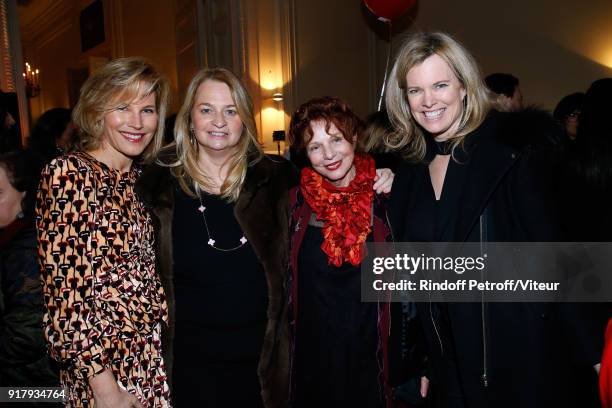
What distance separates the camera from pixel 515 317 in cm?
167

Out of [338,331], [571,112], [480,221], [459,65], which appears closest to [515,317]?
[480,221]

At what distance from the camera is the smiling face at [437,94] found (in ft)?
6.00

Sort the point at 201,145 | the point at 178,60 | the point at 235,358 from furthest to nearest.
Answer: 1. the point at 178,60
2. the point at 201,145
3. the point at 235,358

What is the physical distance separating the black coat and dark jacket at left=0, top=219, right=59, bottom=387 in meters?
1.56

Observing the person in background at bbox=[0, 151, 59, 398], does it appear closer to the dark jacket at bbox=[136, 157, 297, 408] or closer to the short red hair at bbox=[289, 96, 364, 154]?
the dark jacket at bbox=[136, 157, 297, 408]

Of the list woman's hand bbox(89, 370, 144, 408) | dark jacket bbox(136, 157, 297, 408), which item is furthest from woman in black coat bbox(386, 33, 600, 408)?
woman's hand bbox(89, 370, 144, 408)

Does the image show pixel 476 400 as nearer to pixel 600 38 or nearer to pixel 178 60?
pixel 600 38

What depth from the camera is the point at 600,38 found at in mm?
5145

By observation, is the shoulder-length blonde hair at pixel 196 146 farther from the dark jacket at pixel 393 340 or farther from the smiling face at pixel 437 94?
the smiling face at pixel 437 94

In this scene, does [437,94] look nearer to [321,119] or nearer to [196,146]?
[321,119]

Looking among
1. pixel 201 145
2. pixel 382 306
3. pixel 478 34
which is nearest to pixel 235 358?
pixel 382 306

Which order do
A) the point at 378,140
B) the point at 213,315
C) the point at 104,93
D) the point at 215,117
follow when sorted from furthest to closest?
the point at 378,140
the point at 215,117
the point at 213,315
the point at 104,93

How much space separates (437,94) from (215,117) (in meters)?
0.94

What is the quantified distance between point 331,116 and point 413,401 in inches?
51.8
